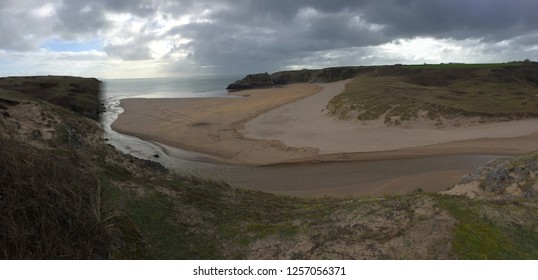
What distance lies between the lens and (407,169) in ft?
68.4

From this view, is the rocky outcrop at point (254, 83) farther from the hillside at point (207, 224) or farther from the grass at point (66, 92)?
the hillside at point (207, 224)

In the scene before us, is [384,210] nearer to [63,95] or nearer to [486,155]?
[486,155]

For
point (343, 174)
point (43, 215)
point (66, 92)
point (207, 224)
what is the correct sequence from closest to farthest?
point (43, 215)
point (207, 224)
point (343, 174)
point (66, 92)

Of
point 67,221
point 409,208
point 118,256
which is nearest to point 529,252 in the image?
point 409,208

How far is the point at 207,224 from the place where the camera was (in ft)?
23.1

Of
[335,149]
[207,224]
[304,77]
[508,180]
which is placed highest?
[304,77]

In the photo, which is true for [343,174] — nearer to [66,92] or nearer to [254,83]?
[66,92]

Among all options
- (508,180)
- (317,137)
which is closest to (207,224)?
(508,180)

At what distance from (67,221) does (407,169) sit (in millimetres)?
19199

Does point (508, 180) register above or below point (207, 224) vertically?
below

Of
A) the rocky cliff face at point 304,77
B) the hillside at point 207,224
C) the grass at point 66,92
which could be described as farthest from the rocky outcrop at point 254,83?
the hillside at point 207,224

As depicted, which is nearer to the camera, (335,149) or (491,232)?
(491,232)

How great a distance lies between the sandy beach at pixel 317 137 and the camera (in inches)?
947

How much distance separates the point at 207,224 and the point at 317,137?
74.5ft
